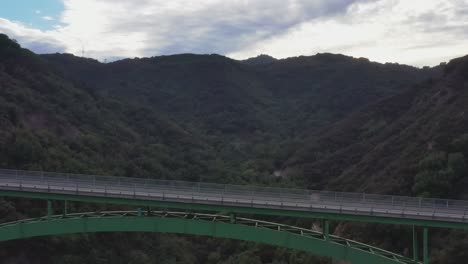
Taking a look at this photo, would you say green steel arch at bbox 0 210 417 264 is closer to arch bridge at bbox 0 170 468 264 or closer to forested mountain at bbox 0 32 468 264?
arch bridge at bbox 0 170 468 264

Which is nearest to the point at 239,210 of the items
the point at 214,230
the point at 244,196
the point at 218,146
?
the point at 244,196

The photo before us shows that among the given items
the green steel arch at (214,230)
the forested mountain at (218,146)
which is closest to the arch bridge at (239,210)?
the green steel arch at (214,230)

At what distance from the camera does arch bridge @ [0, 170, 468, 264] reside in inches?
951

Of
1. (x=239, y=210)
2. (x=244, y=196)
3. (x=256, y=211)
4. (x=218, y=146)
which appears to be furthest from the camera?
(x=218, y=146)

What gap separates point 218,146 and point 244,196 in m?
69.6

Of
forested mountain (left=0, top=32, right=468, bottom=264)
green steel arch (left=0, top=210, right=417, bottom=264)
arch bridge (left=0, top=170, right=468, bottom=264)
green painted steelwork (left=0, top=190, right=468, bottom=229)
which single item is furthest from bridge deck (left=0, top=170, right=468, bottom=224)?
forested mountain (left=0, top=32, right=468, bottom=264)

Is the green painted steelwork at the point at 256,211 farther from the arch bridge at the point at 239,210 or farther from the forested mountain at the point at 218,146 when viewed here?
the forested mountain at the point at 218,146

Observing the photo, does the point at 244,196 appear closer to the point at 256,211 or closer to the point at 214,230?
the point at 256,211

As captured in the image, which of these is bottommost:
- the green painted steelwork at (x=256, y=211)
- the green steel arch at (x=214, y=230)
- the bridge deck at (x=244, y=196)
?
the green steel arch at (x=214, y=230)

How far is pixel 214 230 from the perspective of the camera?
2530 centimetres

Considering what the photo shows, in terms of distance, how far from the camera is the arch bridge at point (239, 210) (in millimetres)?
24156

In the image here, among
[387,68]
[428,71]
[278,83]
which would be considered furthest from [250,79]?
[428,71]

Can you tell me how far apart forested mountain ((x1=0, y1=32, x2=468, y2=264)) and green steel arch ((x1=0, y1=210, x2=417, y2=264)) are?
6.76 meters

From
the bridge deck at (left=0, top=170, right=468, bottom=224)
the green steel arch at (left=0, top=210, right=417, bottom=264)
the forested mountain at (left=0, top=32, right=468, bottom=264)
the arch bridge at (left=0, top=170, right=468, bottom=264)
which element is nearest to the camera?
the green steel arch at (left=0, top=210, right=417, bottom=264)
